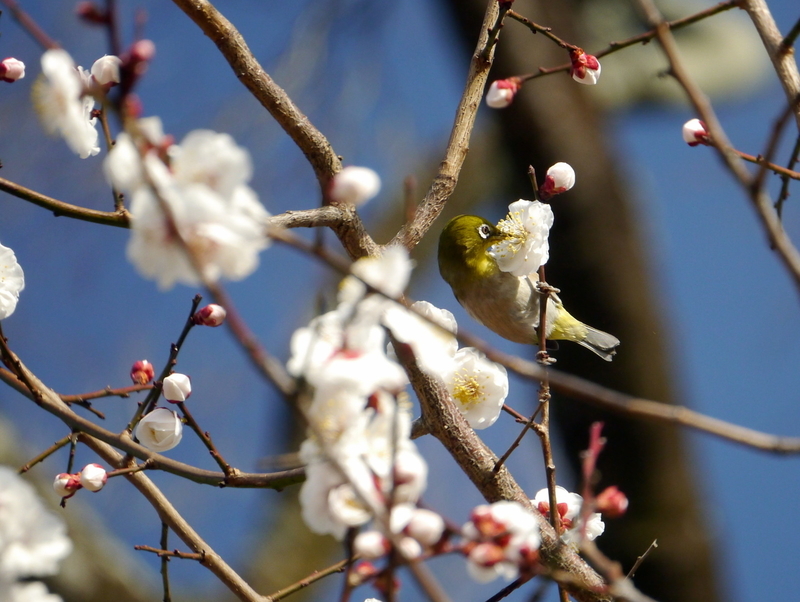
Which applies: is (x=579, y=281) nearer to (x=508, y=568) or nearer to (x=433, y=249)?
(x=433, y=249)

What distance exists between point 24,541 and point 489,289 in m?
1.15

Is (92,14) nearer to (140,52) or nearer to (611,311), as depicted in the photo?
(140,52)

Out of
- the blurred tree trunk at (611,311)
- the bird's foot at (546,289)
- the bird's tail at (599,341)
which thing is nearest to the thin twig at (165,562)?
the bird's foot at (546,289)

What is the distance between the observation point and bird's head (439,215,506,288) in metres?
1.57

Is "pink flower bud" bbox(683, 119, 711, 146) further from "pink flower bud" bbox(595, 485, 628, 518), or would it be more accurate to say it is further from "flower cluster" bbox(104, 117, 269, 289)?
"flower cluster" bbox(104, 117, 269, 289)

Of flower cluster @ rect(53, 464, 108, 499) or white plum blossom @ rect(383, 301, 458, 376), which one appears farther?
flower cluster @ rect(53, 464, 108, 499)

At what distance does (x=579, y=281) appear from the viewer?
292 cm

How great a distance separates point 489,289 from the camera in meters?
1.57

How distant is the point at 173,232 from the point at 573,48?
0.77 metres

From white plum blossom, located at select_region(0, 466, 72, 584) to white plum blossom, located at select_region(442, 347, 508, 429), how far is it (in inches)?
21.8

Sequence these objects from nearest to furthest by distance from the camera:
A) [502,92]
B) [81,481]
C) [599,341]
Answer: [81,481]
[502,92]
[599,341]

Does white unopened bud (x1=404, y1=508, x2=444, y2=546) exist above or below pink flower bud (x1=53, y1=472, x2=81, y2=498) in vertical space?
below

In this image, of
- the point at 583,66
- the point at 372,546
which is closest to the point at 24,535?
the point at 372,546

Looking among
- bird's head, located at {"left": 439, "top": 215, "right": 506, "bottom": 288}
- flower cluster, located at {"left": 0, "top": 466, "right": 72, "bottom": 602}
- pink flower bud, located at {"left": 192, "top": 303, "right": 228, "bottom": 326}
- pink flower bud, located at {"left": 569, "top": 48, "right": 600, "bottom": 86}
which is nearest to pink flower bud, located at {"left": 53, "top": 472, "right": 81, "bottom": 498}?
pink flower bud, located at {"left": 192, "top": 303, "right": 228, "bottom": 326}
